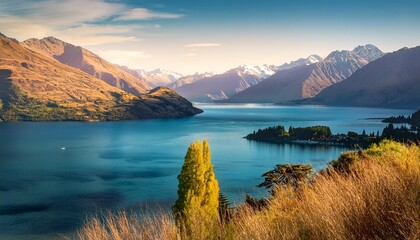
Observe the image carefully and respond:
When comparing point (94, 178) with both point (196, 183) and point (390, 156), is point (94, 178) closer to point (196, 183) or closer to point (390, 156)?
point (196, 183)

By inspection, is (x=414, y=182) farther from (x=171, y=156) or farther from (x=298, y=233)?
(x=171, y=156)

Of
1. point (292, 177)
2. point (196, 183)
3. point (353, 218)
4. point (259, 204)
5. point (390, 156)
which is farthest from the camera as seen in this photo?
point (196, 183)

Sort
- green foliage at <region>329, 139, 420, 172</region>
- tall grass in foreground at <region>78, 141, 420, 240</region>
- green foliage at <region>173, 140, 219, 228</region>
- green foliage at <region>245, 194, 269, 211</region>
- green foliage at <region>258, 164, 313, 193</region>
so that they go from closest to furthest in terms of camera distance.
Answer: tall grass in foreground at <region>78, 141, 420, 240</region> → green foliage at <region>329, 139, 420, 172</region> → green foliage at <region>258, 164, 313, 193</region> → green foliage at <region>245, 194, 269, 211</region> → green foliage at <region>173, 140, 219, 228</region>

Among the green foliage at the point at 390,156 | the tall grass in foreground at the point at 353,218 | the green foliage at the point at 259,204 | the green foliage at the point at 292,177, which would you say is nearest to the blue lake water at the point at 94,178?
the green foliage at the point at 292,177

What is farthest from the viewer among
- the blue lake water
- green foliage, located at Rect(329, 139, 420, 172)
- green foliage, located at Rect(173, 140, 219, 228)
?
the blue lake water

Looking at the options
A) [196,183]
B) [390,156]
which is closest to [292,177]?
[196,183]

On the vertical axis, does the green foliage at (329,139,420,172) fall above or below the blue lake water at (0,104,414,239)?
above

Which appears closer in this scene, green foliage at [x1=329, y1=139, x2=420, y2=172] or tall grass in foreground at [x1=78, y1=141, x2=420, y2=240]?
tall grass in foreground at [x1=78, y1=141, x2=420, y2=240]

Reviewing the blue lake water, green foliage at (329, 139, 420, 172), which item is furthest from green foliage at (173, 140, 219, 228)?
green foliage at (329, 139, 420, 172)

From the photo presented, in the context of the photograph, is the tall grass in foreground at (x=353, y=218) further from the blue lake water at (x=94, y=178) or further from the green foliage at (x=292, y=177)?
the blue lake water at (x=94, y=178)

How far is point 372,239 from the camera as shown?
256 inches

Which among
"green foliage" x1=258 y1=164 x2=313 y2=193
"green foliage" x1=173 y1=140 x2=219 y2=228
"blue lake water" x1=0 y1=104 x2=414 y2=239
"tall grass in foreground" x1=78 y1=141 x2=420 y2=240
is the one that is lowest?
"blue lake water" x1=0 y1=104 x2=414 y2=239

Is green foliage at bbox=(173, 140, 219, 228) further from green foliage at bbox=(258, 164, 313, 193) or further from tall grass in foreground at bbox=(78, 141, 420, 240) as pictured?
tall grass in foreground at bbox=(78, 141, 420, 240)

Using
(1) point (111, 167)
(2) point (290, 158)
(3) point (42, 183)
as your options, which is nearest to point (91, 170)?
(1) point (111, 167)
